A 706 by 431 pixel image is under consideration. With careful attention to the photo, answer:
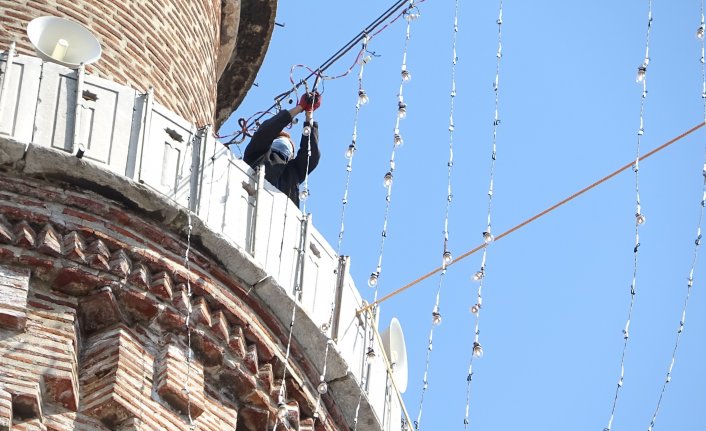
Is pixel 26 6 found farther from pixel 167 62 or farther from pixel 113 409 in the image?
pixel 113 409

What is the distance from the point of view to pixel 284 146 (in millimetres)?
16547

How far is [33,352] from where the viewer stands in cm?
1344

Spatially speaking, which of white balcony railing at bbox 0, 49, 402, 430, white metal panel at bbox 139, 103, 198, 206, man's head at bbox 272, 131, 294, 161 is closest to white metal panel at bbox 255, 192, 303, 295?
white balcony railing at bbox 0, 49, 402, 430

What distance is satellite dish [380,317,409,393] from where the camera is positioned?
629 inches

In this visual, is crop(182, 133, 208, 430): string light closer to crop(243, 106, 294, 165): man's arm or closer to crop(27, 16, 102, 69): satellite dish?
crop(27, 16, 102, 69): satellite dish

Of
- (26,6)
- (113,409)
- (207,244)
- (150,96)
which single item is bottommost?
(113,409)

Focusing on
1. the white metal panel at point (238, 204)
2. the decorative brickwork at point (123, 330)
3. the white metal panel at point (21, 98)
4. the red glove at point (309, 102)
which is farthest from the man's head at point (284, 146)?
the white metal panel at point (21, 98)

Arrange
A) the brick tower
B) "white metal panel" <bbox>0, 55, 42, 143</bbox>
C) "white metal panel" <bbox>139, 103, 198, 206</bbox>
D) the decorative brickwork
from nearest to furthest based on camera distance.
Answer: the decorative brickwork
the brick tower
"white metal panel" <bbox>0, 55, 42, 143</bbox>
"white metal panel" <bbox>139, 103, 198, 206</bbox>

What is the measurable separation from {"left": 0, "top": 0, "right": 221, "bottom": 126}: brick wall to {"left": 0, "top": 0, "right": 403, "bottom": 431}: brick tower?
1.40ft

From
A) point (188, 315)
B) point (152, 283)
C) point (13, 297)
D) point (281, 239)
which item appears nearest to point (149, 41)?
point (281, 239)

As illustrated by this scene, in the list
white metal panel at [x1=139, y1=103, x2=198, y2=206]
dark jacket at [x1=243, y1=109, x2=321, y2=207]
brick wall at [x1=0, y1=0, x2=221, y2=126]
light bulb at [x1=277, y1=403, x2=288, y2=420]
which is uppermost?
brick wall at [x1=0, y1=0, x2=221, y2=126]

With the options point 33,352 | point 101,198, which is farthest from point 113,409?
point 101,198

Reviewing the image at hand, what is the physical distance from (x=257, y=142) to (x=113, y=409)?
336cm

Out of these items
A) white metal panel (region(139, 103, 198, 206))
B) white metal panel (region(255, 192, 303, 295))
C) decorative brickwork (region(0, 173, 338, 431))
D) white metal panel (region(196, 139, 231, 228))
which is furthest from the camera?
white metal panel (region(255, 192, 303, 295))
